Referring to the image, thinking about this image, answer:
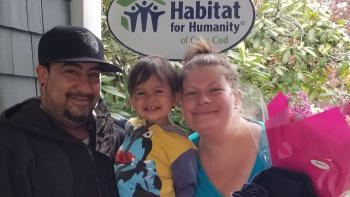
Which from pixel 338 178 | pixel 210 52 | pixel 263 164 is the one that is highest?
pixel 210 52

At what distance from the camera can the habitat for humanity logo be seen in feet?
9.14

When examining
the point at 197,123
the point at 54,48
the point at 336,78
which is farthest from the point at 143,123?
the point at 336,78

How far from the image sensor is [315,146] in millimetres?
1264

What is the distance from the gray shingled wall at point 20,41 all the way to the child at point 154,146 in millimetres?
699

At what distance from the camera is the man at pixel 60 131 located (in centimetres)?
167

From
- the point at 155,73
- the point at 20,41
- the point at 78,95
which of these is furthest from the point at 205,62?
the point at 20,41

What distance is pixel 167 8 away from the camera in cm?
280

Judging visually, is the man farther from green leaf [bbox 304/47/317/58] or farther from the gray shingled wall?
green leaf [bbox 304/47/317/58]

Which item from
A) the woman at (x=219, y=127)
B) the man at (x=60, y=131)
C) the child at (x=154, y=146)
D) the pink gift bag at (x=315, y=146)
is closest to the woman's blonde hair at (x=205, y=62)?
the woman at (x=219, y=127)

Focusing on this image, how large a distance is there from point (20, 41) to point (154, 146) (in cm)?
98

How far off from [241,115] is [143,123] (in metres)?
0.47

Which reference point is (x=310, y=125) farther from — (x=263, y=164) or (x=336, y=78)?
(x=336, y=78)

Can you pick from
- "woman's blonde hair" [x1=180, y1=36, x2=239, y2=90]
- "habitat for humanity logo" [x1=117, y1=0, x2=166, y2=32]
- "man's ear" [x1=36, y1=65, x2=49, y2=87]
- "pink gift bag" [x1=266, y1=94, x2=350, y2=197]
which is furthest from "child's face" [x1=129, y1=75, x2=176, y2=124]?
"habitat for humanity logo" [x1=117, y1=0, x2=166, y2=32]

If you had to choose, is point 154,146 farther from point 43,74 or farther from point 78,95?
point 43,74
